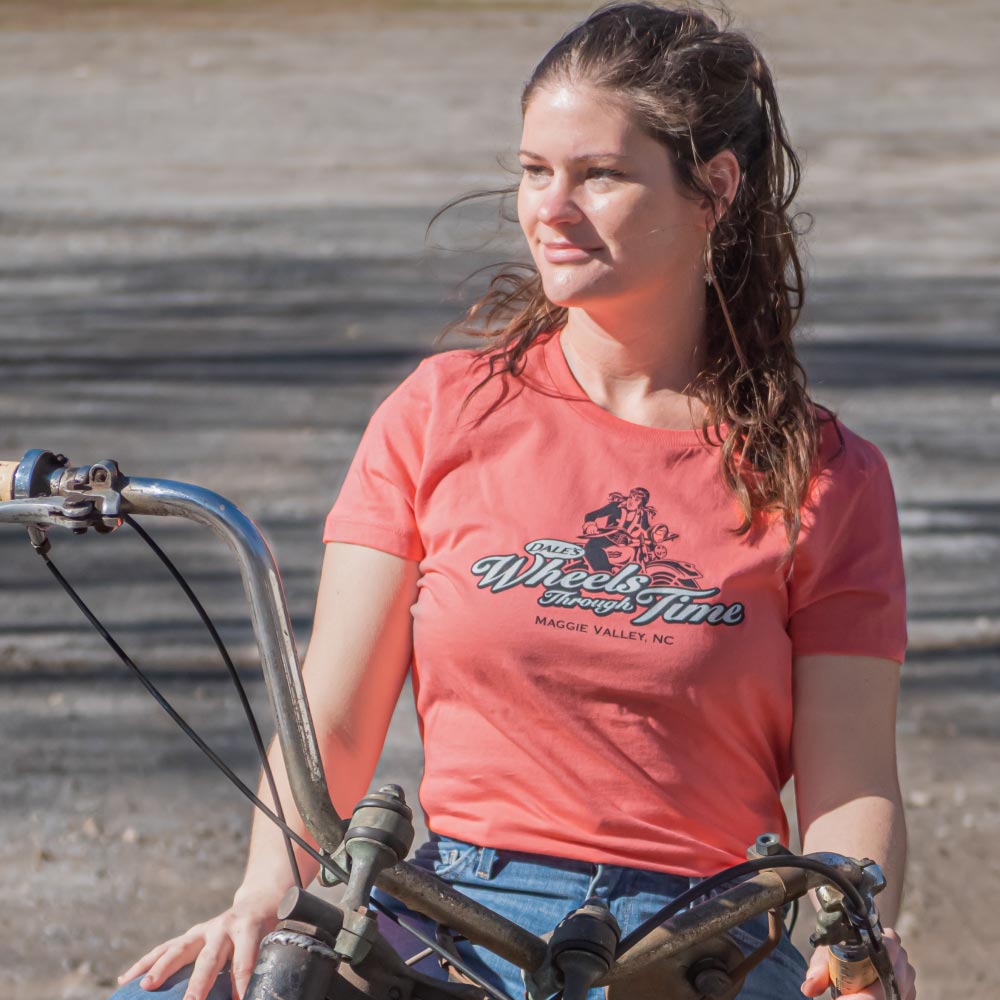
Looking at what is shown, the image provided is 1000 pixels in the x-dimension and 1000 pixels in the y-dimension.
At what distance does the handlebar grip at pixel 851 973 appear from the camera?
1.38 meters

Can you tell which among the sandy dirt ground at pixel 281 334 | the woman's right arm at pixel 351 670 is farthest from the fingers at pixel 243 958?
the sandy dirt ground at pixel 281 334

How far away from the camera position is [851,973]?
138 centimetres

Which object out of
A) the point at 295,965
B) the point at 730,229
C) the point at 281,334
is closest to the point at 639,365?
the point at 730,229

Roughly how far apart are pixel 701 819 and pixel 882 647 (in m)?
0.30

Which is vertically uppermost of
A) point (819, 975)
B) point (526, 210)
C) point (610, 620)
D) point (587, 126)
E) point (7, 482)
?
point (587, 126)

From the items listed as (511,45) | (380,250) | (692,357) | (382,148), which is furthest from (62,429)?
(511,45)

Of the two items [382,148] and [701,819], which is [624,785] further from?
[382,148]

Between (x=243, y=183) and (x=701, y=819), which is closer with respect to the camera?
(x=701, y=819)

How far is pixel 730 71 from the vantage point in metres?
1.96

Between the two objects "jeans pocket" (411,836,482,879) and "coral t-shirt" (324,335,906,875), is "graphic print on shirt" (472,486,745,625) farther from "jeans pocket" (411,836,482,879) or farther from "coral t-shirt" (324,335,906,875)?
"jeans pocket" (411,836,482,879)

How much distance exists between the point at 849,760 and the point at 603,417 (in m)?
0.52

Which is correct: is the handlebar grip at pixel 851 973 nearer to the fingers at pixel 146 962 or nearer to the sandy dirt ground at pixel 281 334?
the fingers at pixel 146 962

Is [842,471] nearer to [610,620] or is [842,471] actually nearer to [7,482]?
[610,620]

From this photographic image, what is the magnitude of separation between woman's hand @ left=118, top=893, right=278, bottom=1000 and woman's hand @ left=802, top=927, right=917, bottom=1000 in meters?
0.57
